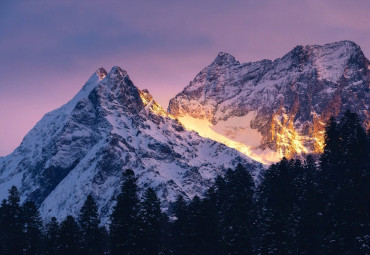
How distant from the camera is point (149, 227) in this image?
7112cm

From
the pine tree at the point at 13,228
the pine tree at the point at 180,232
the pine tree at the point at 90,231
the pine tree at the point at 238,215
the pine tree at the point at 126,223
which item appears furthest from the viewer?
the pine tree at the point at 90,231

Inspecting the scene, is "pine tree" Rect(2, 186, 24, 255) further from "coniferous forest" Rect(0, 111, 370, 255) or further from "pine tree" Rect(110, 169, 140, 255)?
"pine tree" Rect(110, 169, 140, 255)

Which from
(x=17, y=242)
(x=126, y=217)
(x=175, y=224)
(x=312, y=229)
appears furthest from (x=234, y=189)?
(x=17, y=242)

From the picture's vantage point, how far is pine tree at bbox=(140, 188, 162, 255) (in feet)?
228

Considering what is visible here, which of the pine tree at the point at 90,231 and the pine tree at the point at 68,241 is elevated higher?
the pine tree at the point at 90,231

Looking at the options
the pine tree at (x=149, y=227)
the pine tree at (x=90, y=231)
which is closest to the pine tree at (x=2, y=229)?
the pine tree at (x=90, y=231)

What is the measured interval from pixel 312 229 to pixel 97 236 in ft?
85.0

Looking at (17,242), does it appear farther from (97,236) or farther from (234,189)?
(234,189)

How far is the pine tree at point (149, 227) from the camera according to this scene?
69.6m

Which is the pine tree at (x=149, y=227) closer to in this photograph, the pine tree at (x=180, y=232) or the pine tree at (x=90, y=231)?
the pine tree at (x=180, y=232)

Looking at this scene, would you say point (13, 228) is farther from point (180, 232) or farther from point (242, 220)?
point (242, 220)

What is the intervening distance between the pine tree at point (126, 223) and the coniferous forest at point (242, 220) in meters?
0.10

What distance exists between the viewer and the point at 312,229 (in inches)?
3002

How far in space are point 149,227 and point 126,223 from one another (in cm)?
243
